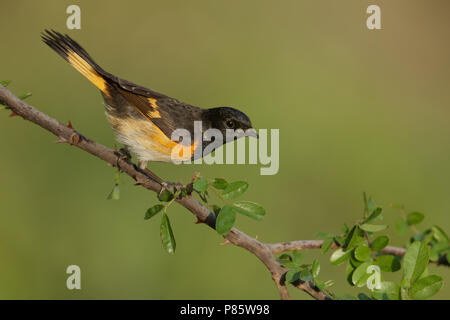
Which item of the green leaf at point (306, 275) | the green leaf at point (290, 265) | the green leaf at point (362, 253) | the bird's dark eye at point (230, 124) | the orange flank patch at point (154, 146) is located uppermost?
the bird's dark eye at point (230, 124)

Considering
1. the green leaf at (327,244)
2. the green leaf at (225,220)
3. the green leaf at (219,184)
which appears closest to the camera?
the green leaf at (225,220)

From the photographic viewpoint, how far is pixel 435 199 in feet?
21.4

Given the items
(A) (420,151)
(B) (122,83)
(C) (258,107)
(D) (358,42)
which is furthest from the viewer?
(D) (358,42)

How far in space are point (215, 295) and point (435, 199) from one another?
3.44m

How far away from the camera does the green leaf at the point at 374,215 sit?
2.27 m

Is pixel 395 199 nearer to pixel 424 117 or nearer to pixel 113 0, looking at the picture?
pixel 424 117

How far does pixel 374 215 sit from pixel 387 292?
0.43m

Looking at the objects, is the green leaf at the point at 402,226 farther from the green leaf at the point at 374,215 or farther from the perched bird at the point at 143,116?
the perched bird at the point at 143,116

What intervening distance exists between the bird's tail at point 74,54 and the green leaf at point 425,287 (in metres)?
2.24

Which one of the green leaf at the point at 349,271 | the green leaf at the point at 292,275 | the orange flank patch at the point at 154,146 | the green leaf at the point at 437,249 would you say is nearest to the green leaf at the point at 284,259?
the green leaf at the point at 292,275

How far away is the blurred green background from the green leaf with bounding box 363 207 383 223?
6.27 feet

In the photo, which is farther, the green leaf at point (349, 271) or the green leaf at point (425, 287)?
the green leaf at point (349, 271)

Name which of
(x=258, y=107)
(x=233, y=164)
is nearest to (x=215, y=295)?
(x=233, y=164)

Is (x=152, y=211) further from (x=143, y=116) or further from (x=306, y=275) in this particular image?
(x=143, y=116)
